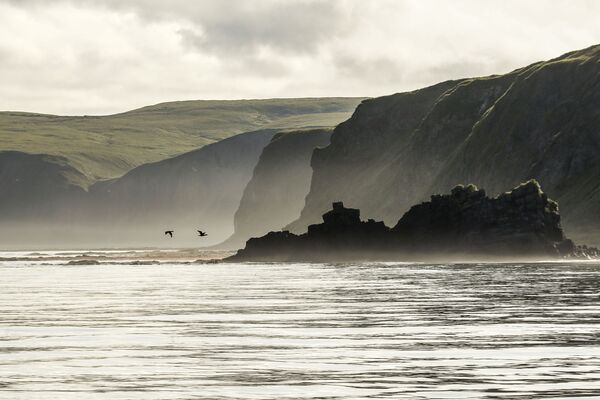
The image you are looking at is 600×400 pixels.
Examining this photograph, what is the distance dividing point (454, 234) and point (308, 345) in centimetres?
11681

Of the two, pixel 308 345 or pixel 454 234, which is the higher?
pixel 454 234

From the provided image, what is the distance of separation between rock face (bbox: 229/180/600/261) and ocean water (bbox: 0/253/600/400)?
7600 cm

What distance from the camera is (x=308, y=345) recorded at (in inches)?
1641

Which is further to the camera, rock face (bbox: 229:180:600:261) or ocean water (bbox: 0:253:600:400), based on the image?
rock face (bbox: 229:180:600:261)

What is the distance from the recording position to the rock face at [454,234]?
15125 cm

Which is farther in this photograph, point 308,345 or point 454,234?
point 454,234

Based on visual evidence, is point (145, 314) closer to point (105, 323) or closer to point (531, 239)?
point (105, 323)

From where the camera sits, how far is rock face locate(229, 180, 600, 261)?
151 m

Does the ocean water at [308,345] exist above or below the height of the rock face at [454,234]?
below

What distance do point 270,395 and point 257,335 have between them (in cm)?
1570

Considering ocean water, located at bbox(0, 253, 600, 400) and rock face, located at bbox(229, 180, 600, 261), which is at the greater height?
rock face, located at bbox(229, 180, 600, 261)

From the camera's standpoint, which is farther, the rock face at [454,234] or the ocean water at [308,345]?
the rock face at [454,234]

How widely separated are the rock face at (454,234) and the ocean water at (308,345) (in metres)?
76.0

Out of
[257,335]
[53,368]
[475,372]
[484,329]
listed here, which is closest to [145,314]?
[257,335]
